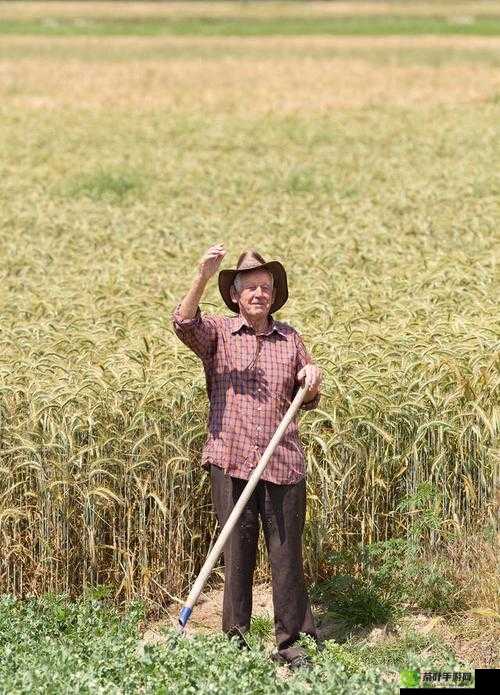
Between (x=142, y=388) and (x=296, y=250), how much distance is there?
19.1 feet

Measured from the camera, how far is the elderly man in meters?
5.73

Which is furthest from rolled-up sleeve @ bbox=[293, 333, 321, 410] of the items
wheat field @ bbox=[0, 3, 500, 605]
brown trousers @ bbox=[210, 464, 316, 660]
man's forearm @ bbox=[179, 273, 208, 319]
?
wheat field @ bbox=[0, 3, 500, 605]

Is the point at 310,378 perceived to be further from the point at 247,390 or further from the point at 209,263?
the point at 209,263

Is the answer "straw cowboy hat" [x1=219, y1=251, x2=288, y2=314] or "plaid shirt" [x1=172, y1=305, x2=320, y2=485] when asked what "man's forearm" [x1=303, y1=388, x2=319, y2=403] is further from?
"straw cowboy hat" [x1=219, y1=251, x2=288, y2=314]

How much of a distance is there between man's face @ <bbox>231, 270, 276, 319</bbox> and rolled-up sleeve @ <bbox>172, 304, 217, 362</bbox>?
0.64 ft

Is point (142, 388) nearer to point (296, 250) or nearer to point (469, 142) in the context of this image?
point (296, 250)

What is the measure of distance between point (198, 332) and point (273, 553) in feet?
3.63

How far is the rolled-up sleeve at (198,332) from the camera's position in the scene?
5758 millimetres

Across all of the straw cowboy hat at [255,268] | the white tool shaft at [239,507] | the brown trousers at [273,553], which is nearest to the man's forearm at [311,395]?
the white tool shaft at [239,507]

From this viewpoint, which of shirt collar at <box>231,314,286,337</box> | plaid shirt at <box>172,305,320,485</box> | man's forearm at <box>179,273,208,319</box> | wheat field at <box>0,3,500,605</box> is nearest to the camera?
man's forearm at <box>179,273,208,319</box>

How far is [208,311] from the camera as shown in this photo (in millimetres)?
9297

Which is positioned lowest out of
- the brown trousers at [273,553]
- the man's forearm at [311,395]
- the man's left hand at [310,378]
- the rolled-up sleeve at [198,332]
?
the brown trousers at [273,553]

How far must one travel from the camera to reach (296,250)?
40.7ft

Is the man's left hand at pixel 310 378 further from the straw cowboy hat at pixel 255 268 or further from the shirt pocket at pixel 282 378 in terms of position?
the straw cowboy hat at pixel 255 268
